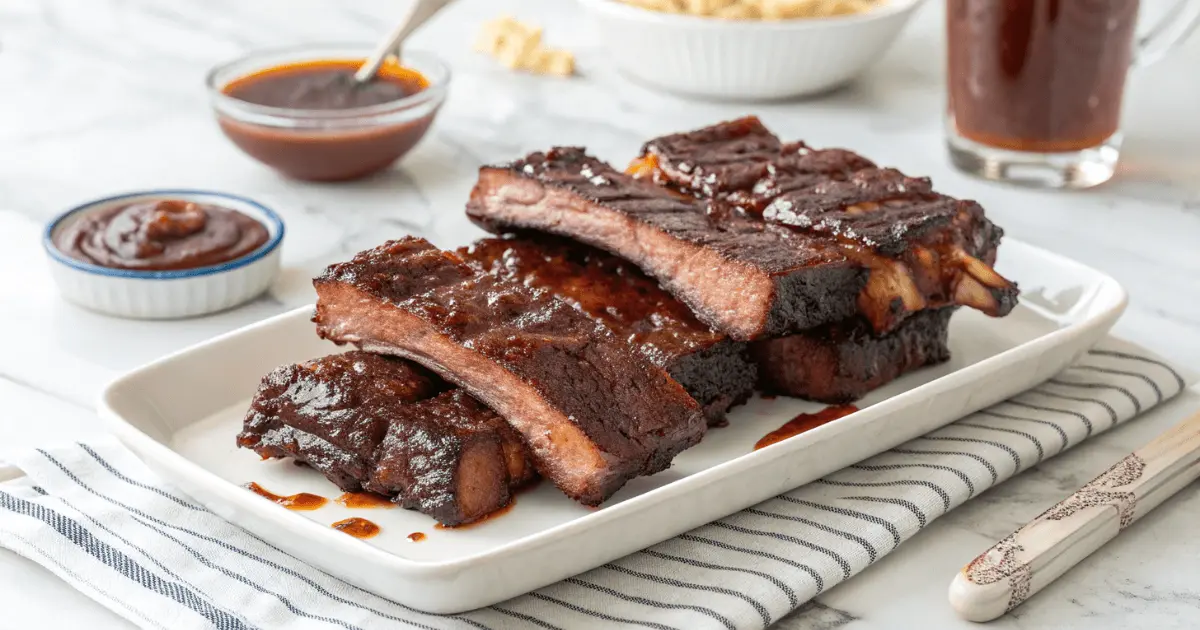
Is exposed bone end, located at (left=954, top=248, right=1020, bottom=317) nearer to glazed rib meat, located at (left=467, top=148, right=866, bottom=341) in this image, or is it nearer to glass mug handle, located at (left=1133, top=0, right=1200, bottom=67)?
glazed rib meat, located at (left=467, top=148, right=866, bottom=341)

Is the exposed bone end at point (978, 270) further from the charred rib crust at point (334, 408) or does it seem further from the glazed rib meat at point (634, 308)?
the charred rib crust at point (334, 408)

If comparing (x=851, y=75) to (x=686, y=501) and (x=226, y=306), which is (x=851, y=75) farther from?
(x=686, y=501)

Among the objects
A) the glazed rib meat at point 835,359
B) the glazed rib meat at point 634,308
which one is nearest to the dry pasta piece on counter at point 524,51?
the glazed rib meat at point 634,308

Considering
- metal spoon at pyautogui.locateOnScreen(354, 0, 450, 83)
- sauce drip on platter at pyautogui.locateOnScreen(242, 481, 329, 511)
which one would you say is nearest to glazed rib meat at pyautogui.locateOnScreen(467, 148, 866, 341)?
sauce drip on platter at pyautogui.locateOnScreen(242, 481, 329, 511)

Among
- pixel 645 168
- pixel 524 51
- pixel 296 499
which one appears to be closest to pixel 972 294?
pixel 645 168

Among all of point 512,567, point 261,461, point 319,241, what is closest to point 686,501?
point 512,567
